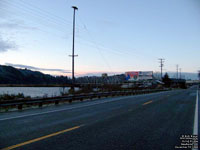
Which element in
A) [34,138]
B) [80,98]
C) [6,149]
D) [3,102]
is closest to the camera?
[6,149]

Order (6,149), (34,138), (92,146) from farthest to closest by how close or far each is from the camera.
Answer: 1. (34,138)
2. (92,146)
3. (6,149)

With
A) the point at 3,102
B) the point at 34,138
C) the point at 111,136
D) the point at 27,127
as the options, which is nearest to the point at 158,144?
the point at 111,136

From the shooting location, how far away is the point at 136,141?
6238 millimetres

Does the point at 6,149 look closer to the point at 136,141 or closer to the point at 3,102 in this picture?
the point at 136,141

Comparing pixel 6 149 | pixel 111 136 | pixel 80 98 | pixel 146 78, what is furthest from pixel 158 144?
pixel 146 78

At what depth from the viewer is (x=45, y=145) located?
5656 millimetres

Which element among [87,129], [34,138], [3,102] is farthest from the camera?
[3,102]

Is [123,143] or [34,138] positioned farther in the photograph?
[34,138]

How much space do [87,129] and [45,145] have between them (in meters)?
→ 2.34

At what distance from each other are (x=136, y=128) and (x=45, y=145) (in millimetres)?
3801

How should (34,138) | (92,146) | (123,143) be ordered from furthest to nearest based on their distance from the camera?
(34,138) → (123,143) → (92,146)

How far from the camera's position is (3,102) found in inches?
547

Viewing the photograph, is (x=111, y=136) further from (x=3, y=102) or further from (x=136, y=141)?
(x=3, y=102)

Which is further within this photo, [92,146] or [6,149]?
[92,146]
